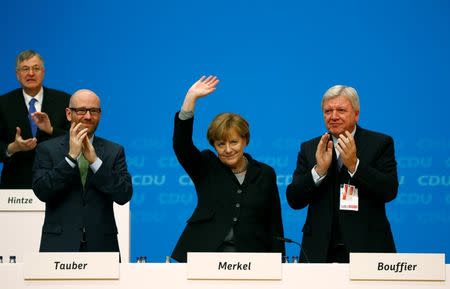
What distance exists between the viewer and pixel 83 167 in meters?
3.64

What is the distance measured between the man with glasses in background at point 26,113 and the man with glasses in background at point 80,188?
115 cm

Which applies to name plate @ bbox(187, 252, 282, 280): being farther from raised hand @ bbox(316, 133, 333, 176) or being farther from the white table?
raised hand @ bbox(316, 133, 333, 176)

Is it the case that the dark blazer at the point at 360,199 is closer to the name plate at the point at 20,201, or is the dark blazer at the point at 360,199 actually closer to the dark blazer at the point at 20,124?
the name plate at the point at 20,201

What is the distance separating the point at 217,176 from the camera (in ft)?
12.2

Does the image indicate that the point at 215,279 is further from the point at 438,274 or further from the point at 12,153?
the point at 12,153

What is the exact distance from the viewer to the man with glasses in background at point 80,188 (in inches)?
138

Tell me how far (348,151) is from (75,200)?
108 cm

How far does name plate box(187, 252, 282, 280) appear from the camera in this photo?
285 centimetres

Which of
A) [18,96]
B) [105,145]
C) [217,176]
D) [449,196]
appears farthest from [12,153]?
[449,196]

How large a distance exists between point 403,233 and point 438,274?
3034 millimetres

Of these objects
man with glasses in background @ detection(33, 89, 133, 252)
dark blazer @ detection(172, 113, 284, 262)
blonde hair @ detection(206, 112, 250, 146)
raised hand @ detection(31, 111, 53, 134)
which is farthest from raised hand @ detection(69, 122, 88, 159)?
raised hand @ detection(31, 111, 53, 134)

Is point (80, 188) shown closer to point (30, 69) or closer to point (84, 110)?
point (84, 110)

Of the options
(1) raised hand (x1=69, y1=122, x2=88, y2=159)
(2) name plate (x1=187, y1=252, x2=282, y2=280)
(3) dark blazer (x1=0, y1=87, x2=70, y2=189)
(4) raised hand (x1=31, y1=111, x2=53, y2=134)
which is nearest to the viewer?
(2) name plate (x1=187, y1=252, x2=282, y2=280)

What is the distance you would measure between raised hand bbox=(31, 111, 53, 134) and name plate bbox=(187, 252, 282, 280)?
73.3 inches
